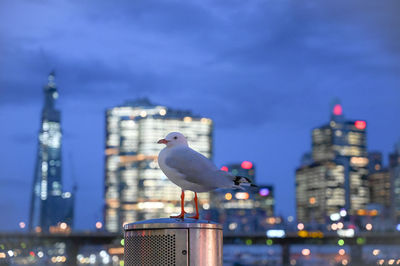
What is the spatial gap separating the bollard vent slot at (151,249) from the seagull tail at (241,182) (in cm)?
73

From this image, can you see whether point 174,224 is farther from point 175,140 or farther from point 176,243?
point 175,140

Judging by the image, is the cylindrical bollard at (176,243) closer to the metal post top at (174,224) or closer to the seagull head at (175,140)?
the metal post top at (174,224)

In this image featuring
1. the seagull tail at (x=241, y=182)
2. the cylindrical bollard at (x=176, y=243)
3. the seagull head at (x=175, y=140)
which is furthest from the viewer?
the seagull head at (x=175, y=140)

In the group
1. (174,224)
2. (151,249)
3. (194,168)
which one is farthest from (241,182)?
(151,249)

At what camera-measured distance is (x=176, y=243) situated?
5.86 meters

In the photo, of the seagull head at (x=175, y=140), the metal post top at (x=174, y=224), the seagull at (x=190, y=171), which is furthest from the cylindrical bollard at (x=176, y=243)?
the seagull head at (x=175, y=140)

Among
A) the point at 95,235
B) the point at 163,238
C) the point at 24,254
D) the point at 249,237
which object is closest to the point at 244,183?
the point at 163,238

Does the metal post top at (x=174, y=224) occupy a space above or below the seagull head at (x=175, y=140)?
below

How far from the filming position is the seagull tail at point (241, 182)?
6020 mm

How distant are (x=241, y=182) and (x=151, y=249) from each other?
0.96m

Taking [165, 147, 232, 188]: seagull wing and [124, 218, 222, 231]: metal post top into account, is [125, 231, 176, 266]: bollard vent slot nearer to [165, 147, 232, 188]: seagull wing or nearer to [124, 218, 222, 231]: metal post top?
[124, 218, 222, 231]: metal post top

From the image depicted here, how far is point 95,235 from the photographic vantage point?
126 meters

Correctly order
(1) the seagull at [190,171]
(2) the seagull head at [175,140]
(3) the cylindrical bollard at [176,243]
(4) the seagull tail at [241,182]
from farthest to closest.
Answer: (2) the seagull head at [175,140], (1) the seagull at [190,171], (4) the seagull tail at [241,182], (3) the cylindrical bollard at [176,243]

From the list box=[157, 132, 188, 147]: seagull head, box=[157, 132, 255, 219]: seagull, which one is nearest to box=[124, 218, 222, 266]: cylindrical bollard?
box=[157, 132, 255, 219]: seagull
